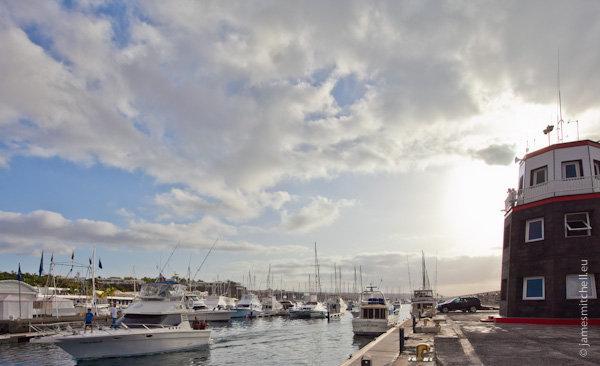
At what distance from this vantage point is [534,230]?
26812 mm

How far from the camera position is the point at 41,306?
63.5 meters

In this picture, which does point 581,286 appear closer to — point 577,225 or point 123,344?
point 577,225

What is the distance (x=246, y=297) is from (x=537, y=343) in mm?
89410

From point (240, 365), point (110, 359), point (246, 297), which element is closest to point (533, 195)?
point (240, 365)

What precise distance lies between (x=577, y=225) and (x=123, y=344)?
3072 centimetres

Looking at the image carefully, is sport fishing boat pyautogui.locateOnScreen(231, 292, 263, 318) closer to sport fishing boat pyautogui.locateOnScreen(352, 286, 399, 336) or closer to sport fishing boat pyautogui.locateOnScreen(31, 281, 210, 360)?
sport fishing boat pyautogui.locateOnScreen(352, 286, 399, 336)

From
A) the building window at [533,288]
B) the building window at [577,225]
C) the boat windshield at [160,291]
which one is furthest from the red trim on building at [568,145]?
the boat windshield at [160,291]

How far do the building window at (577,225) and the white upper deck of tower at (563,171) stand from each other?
4.28 feet

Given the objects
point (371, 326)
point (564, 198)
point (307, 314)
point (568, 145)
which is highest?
point (568, 145)

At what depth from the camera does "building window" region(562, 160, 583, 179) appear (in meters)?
26.0

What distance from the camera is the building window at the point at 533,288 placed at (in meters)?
25.1

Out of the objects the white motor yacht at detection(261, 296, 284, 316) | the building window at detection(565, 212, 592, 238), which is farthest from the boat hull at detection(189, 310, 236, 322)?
the building window at detection(565, 212, 592, 238)

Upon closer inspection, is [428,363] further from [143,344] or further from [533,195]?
[143,344]

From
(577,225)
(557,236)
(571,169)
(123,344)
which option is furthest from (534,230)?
(123,344)
